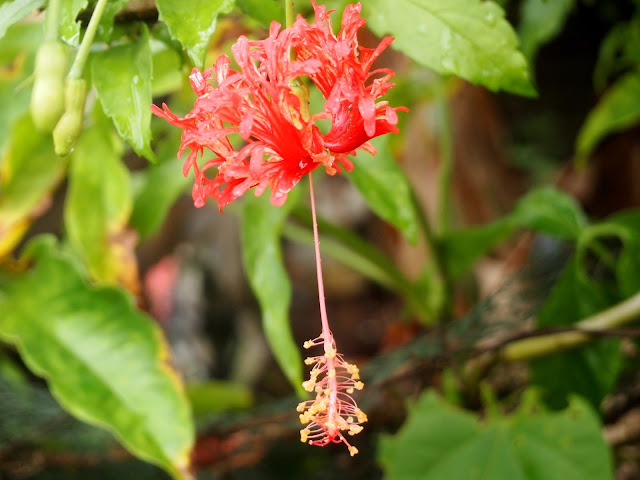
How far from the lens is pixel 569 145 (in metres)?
2.03

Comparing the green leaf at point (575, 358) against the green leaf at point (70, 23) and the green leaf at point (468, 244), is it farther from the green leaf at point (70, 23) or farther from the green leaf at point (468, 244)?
the green leaf at point (70, 23)

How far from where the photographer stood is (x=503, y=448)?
0.85 metres

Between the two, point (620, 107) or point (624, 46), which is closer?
point (620, 107)

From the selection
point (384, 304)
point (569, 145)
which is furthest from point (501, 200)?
point (384, 304)

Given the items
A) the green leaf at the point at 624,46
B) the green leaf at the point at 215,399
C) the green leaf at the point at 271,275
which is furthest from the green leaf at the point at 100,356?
the green leaf at the point at 624,46

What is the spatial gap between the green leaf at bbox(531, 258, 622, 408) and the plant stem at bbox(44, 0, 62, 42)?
0.66m

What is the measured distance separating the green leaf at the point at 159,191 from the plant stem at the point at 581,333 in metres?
0.52

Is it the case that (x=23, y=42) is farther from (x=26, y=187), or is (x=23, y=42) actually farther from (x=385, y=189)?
(x=385, y=189)

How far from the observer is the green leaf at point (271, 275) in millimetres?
680

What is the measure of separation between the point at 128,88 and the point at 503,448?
649 millimetres

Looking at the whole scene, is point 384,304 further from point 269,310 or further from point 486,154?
point 269,310

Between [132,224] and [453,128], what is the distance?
0.99m

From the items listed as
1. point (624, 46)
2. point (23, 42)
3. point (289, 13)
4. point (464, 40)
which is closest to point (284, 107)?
point (289, 13)

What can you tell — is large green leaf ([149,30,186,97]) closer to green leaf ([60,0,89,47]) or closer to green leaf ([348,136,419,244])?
green leaf ([60,0,89,47])
